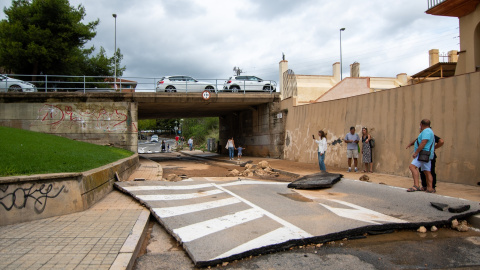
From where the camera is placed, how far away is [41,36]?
24.2 m

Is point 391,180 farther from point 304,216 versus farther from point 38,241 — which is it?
point 38,241

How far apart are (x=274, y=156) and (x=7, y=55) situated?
21.4 meters

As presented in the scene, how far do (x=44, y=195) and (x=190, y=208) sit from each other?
258cm

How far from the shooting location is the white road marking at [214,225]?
15.3 ft

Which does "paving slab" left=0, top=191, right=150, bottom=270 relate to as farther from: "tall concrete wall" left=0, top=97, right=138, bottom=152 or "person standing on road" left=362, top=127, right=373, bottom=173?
"tall concrete wall" left=0, top=97, right=138, bottom=152

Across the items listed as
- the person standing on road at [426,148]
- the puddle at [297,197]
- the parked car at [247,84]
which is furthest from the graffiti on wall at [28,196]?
the parked car at [247,84]

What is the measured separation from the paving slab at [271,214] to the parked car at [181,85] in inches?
529

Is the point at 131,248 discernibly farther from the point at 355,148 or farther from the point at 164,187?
the point at 355,148

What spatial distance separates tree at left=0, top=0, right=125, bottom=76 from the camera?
2388 cm

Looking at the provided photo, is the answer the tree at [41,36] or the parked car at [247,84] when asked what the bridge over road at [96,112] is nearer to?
the parked car at [247,84]

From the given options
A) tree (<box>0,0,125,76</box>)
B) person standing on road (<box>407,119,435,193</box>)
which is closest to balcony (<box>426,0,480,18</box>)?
person standing on road (<box>407,119,435,193</box>)

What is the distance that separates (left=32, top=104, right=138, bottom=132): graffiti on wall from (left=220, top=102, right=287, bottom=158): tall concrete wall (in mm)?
8721

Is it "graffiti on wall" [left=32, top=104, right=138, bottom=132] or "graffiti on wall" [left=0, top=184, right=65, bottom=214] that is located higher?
"graffiti on wall" [left=32, top=104, right=138, bottom=132]

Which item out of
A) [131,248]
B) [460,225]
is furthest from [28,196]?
[460,225]
